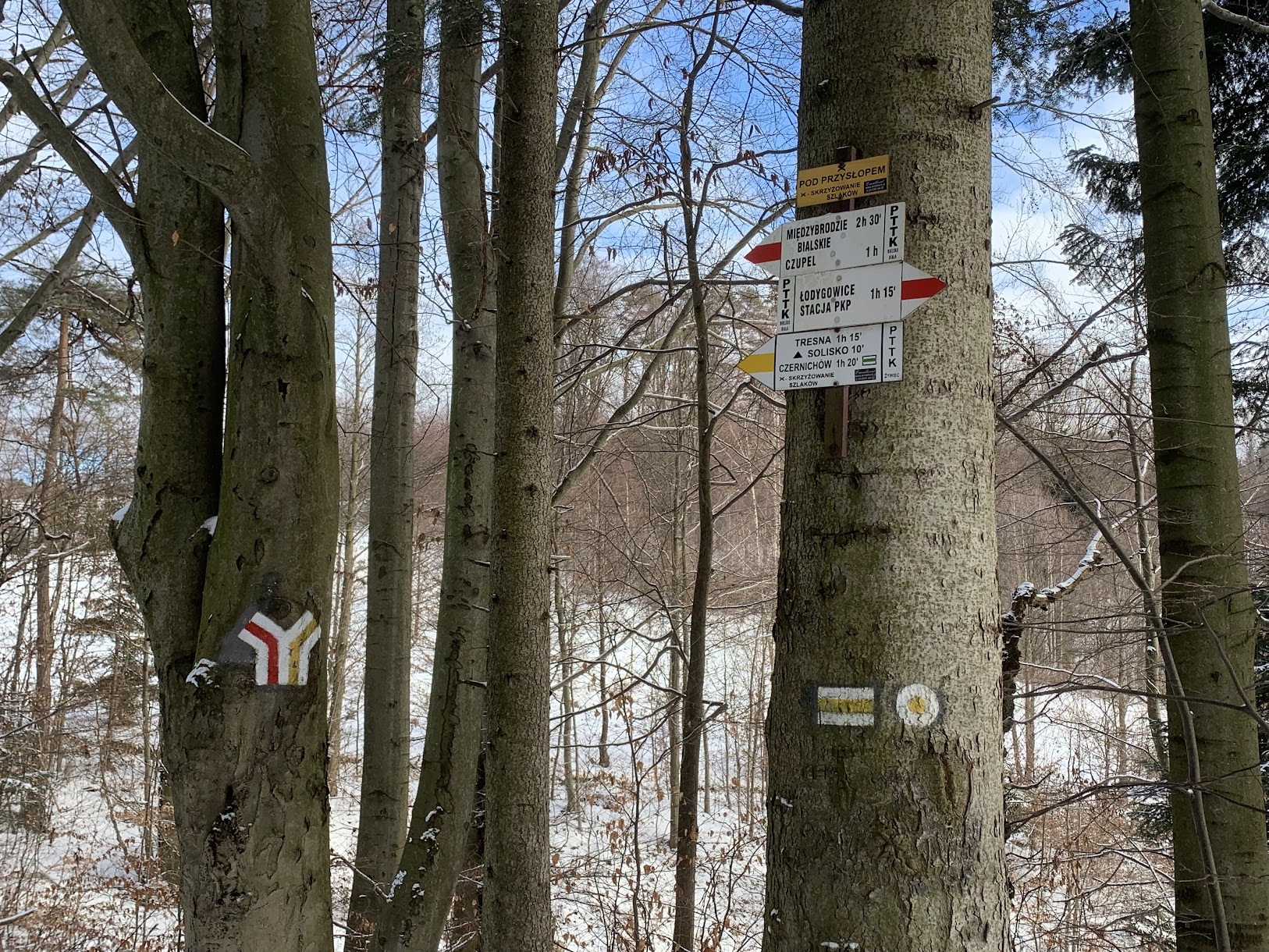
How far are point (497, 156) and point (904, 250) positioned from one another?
4.04 metres

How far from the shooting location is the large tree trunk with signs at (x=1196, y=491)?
3641 mm

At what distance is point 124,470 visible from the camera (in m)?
12.5

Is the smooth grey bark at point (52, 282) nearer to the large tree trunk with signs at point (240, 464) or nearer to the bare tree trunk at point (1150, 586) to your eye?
the large tree trunk with signs at point (240, 464)

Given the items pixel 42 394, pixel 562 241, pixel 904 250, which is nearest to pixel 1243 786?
pixel 904 250

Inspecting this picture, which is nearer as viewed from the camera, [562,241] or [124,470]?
[562,241]

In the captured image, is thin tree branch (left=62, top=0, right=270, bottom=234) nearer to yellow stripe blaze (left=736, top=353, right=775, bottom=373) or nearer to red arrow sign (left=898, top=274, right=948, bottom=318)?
yellow stripe blaze (left=736, top=353, right=775, bottom=373)

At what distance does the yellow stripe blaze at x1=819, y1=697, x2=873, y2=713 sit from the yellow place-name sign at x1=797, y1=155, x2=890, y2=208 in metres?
1.03

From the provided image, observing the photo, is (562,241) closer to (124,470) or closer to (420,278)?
(420,278)

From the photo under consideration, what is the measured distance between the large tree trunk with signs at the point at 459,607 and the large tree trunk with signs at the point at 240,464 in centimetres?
84

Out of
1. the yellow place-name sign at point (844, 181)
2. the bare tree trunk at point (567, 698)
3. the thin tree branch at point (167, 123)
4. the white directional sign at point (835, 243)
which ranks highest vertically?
the thin tree branch at point (167, 123)

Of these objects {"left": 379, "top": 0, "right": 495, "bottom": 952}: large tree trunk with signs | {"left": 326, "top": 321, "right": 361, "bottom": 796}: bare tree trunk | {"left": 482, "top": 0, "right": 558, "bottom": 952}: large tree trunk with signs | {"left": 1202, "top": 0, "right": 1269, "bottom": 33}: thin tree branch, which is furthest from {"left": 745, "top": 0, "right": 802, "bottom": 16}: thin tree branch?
{"left": 326, "top": 321, "right": 361, "bottom": 796}: bare tree trunk

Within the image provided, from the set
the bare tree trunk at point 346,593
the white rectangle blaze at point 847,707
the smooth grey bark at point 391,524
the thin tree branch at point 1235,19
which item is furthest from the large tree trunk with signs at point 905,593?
the bare tree trunk at point 346,593

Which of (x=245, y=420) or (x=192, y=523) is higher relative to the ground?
(x=245, y=420)

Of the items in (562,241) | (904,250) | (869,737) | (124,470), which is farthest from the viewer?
(124,470)
